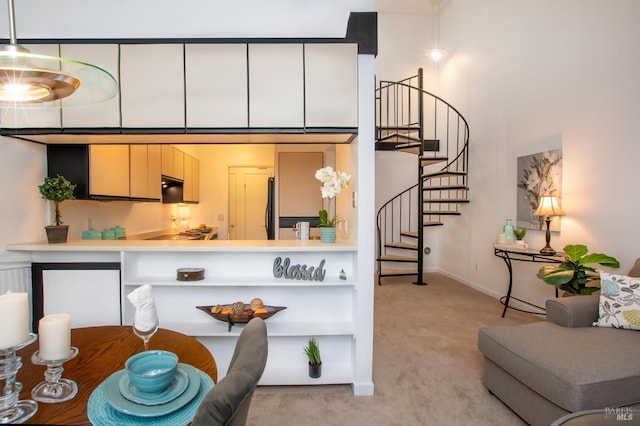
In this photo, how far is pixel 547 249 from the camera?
3480 millimetres

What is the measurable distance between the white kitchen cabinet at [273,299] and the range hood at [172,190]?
2536 mm

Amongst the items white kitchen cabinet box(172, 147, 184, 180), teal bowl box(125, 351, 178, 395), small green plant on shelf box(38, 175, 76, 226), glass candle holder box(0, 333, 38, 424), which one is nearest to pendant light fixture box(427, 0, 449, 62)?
white kitchen cabinet box(172, 147, 184, 180)

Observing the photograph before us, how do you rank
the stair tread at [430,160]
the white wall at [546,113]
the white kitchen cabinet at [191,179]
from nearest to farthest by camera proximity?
1. the white wall at [546,113]
2. the stair tread at [430,160]
3. the white kitchen cabinet at [191,179]

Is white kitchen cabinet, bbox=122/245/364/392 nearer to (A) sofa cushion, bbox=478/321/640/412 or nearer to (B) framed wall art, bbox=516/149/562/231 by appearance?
(A) sofa cushion, bbox=478/321/640/412

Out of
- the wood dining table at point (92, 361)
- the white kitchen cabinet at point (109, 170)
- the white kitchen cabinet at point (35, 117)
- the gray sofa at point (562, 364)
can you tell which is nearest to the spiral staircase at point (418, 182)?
the gray sofa at point (562, 364)

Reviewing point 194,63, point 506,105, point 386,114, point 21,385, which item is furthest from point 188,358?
point 386,114

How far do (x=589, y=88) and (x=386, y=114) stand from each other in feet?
11.3

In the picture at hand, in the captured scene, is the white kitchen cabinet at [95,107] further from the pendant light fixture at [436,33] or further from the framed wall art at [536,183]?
the pendant light fixture at [436,33]

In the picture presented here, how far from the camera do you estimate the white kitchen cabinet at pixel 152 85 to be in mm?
2365

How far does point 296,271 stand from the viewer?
2.49 m

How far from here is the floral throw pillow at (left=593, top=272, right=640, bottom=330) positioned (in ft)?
7.14

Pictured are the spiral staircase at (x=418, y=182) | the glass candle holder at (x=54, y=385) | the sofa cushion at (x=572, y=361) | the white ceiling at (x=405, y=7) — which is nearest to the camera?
the glass candle holder at (x=54, y=385)

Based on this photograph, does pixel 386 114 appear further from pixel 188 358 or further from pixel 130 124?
pixel 188 358

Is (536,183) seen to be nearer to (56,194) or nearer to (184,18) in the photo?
(184,18)
